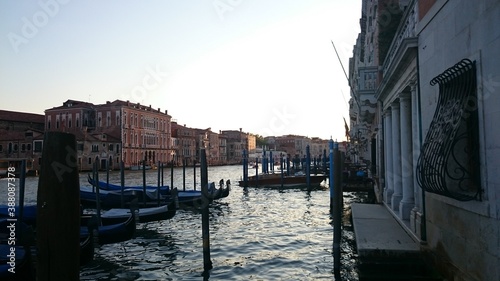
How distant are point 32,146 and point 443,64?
52.8 meters

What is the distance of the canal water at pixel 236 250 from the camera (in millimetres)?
7552

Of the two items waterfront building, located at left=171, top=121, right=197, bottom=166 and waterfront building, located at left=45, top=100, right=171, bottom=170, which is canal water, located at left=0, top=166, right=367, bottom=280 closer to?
waterfront building, located at left=45, top=100, right=171, bottom=170

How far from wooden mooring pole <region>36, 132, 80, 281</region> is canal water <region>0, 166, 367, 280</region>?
15.8ft

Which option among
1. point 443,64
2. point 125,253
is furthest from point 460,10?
point 125,253

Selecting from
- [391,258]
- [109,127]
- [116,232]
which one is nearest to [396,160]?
[391,258]

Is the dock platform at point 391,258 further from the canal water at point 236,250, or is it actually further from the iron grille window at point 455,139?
the iron grille window at point 455,139

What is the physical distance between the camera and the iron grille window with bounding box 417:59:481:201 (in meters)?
4.29

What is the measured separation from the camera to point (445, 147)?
15.3 ft

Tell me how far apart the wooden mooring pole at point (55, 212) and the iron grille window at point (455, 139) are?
12.2 ft

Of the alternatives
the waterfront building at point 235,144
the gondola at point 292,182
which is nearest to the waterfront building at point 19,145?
the gondola at point 292,182

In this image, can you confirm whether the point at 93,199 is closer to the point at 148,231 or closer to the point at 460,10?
the point at 148,231

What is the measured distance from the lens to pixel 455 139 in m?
4.47

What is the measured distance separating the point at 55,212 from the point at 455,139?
4103 millimetres

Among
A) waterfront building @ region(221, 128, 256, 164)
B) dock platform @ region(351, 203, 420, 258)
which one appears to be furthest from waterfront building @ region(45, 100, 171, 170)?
dock platform @ region(351, 203, 420, 258)
